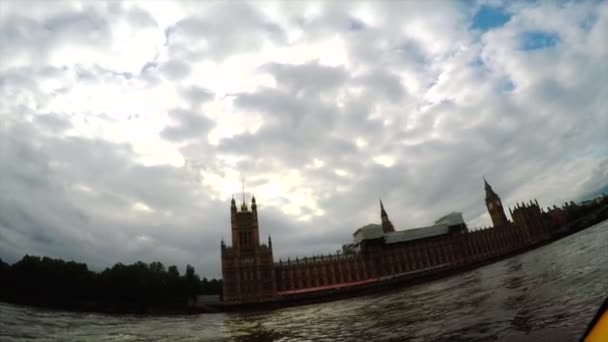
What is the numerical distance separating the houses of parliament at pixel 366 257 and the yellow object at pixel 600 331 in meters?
86.8

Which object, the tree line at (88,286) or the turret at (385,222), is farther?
the turret at (385,222)

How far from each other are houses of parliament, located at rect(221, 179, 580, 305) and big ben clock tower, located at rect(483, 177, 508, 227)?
4.15m

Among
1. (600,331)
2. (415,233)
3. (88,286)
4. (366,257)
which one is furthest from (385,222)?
(600,331)

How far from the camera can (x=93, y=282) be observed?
84.2 meters

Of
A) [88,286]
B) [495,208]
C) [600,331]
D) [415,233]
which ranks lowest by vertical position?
[600,331]

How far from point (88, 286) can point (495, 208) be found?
6629 inches

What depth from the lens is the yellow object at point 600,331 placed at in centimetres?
425

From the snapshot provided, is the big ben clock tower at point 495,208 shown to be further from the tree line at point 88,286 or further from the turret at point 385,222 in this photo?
the tree line at point 88,286

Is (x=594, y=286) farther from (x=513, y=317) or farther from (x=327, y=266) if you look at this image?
(x=327, y=266)

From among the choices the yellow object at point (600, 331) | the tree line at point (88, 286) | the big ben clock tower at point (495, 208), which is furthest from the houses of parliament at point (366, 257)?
the yellow object at point (600, 331)

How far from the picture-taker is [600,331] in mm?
4348

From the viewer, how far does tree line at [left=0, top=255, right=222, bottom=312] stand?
7100 centimetres

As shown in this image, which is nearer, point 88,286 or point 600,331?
point 600,331

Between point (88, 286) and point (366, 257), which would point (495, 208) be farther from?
point (88, 286)
